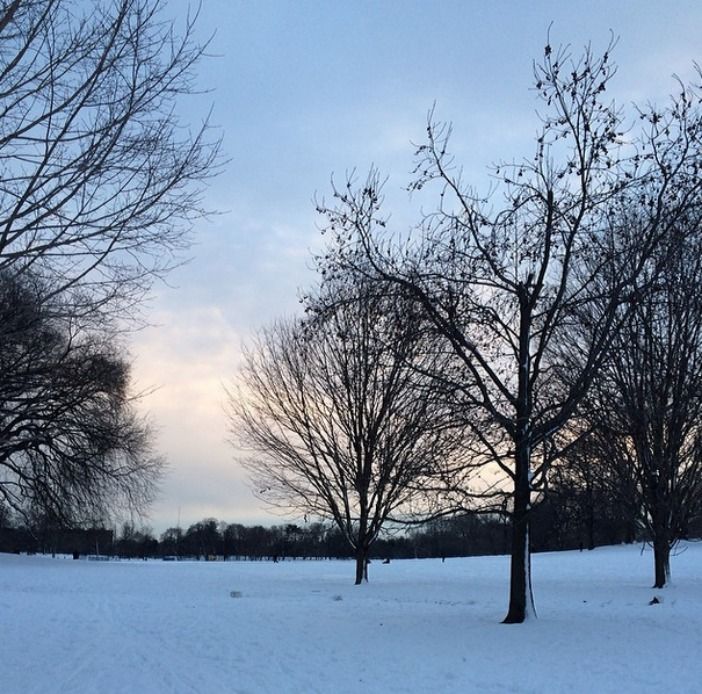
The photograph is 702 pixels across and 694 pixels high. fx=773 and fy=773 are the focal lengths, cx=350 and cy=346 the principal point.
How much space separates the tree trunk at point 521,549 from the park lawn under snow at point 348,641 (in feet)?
1.13

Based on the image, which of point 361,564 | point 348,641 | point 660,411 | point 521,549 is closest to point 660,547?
point 660,411

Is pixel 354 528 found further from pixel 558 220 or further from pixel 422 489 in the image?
pixel 558 220

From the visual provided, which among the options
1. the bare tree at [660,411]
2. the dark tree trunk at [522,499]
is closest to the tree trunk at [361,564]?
the bare tree at [660,411]

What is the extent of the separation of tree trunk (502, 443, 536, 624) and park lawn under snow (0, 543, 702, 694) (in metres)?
0.34

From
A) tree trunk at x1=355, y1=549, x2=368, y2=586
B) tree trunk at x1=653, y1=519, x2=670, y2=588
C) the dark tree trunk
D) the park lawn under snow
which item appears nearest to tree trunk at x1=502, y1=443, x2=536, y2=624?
the dark tree trunk

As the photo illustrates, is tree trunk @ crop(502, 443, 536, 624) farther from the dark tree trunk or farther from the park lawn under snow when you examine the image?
the park lawn under snow

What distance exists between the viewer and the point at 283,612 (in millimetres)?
16188

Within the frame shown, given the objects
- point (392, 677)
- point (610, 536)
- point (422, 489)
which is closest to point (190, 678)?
point (392, 677)

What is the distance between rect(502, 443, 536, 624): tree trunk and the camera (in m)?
13.6

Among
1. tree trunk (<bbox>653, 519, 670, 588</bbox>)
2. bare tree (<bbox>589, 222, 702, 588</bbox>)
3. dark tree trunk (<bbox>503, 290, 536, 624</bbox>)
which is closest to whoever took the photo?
dark tree trunk (<bbox>503, 290, 536, 624</bbox>)

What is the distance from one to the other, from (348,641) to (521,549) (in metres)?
3.63

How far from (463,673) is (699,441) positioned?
39.5 feet

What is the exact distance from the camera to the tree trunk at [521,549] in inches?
535

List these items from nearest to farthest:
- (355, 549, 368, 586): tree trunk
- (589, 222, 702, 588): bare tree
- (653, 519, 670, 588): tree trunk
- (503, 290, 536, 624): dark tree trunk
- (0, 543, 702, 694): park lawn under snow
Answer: (0, 543, 702, 694): park lawn under snow → (503, 290, 536, 624): dark tree trunk → (589, 222, 702, 588): bare tree → (653, 519, 670, 588): tree trunk → (355, 549, 368, 586): tree trunk
